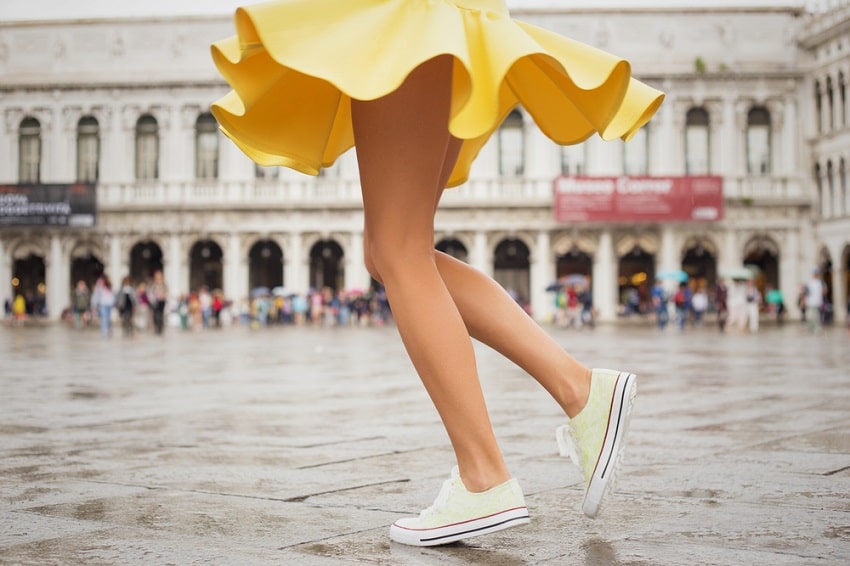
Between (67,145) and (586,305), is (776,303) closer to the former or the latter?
(586,305)

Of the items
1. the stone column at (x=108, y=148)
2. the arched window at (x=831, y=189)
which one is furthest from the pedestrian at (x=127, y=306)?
the arched window at (x=831, y=189)

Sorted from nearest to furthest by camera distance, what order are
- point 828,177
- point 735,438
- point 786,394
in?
point 735,438 → point 786,394 → point 828,177

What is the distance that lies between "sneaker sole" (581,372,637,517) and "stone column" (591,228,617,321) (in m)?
39.6

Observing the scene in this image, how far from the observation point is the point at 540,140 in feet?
138

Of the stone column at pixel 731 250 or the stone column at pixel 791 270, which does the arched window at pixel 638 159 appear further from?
the stone column at pixel 791 270

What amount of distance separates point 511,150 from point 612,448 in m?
40.6

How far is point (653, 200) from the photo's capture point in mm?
40781

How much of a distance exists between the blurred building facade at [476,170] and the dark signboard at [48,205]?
5.0 inches

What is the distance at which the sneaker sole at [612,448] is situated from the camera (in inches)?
100

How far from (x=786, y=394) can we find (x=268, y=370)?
516 cm

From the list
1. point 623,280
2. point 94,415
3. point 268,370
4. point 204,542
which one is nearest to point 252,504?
point 204,542

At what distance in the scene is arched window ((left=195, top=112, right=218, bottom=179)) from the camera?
43281 mm

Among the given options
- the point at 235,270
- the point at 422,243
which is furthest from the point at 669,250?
the point at 422,243

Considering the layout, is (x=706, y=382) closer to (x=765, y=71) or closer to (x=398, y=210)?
(x=398, y=210)
